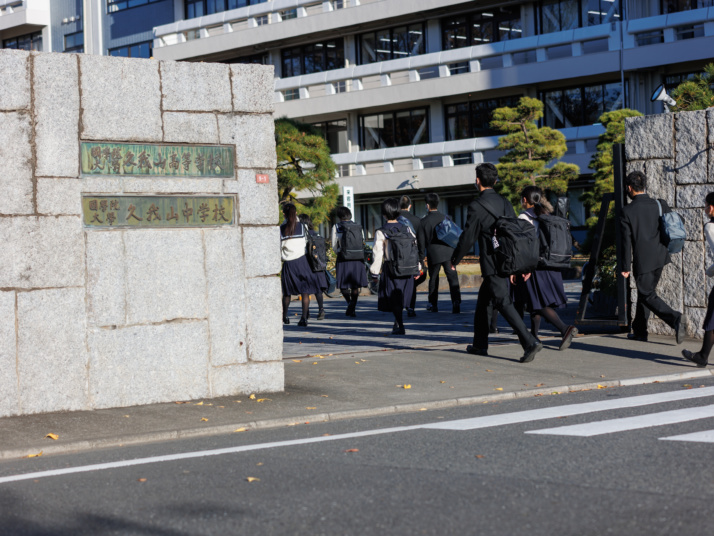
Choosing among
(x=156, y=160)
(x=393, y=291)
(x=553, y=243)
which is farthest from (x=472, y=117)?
(x=156, y=160)

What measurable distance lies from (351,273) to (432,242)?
1318 mm

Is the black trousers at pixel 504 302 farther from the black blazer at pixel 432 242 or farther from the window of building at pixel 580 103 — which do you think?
the window of building at pixel 580 103

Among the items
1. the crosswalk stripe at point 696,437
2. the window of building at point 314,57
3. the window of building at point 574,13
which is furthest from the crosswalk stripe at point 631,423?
the window of building at point 314,57

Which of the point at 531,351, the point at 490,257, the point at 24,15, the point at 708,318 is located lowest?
the point at 531,351

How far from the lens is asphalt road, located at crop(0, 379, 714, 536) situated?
174 inches

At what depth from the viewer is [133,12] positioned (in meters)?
57.2

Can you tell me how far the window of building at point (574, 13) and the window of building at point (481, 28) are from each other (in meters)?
1.16

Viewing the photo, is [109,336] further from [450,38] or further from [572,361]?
[450,38]

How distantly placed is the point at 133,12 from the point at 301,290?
46.2 m

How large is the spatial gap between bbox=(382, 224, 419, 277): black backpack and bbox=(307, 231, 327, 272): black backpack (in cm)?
177

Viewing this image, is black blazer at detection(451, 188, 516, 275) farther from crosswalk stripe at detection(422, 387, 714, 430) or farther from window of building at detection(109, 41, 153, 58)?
window of building at detection(109, 41, 153, 58)

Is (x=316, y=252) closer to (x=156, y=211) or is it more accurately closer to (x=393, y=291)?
(x=393, y=291)

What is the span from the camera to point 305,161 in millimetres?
35938

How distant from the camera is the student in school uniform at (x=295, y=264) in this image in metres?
14.7
